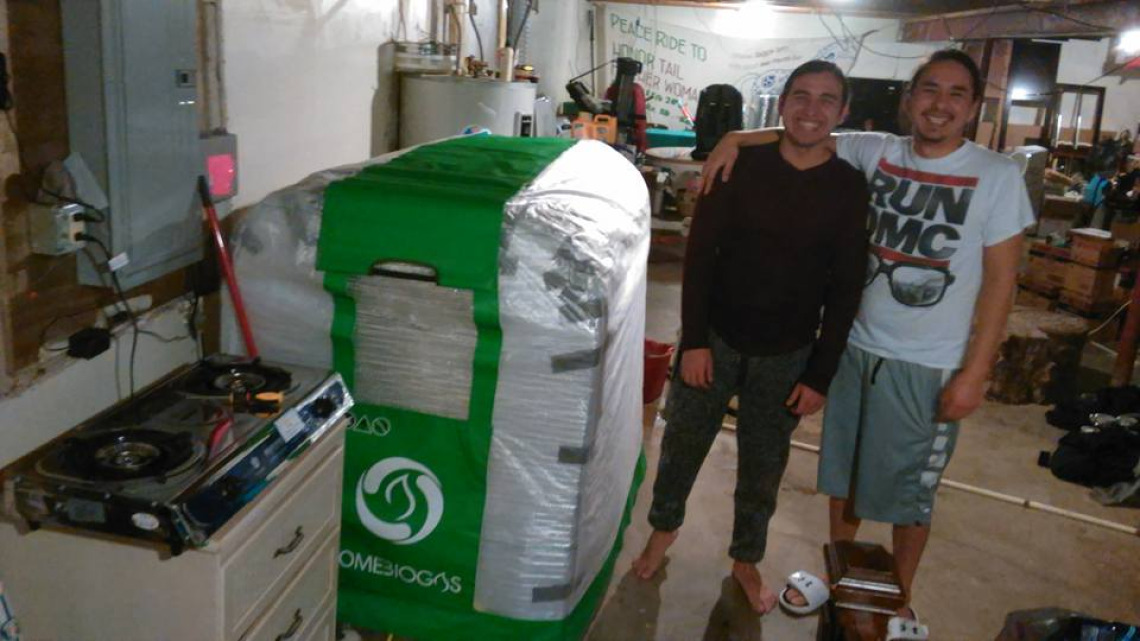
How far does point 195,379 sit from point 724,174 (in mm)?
1286

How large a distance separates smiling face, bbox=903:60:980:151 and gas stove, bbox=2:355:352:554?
1436 millimetres

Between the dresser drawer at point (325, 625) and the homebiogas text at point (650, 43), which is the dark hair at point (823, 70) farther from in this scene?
the homebiogas text at point (650, 43)

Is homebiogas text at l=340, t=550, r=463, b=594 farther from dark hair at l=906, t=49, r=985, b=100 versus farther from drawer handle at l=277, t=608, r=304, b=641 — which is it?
dark hair at l=906, t=49, r=985, b=100

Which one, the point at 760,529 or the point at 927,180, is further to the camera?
the point at 760,529

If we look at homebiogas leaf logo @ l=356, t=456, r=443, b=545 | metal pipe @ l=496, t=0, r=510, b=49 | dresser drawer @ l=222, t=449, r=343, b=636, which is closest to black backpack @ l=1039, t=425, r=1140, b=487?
homebiogas leaf logo @ l=356, t=456, r=443, b=545

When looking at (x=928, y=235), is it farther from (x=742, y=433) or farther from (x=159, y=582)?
(x=159, y=582)

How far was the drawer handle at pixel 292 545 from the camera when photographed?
4.80ft

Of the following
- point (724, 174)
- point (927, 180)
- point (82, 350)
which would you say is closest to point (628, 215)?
point (724, 174)

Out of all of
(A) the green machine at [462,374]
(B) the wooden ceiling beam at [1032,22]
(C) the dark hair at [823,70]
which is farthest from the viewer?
(B) the wooden ceiling beam at [1032,22]

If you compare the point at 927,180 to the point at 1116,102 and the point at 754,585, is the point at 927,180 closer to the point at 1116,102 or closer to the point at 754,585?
the point at 754,585

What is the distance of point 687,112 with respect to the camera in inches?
425

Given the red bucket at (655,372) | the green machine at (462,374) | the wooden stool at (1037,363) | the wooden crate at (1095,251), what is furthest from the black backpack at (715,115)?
the green machine at (462,374)

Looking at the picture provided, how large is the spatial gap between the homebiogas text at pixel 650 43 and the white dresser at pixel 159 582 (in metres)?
9.90

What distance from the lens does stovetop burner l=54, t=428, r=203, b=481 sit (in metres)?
1.29
